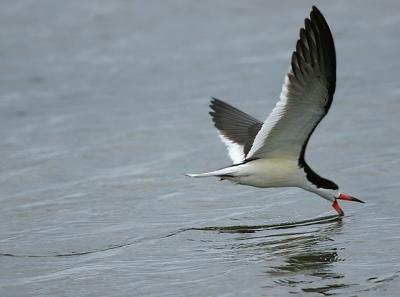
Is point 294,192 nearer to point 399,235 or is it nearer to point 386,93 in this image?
point 399,235

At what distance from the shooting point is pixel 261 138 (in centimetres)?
752

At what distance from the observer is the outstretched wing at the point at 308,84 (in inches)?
258

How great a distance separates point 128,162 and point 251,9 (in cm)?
721

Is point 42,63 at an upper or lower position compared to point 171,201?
upper

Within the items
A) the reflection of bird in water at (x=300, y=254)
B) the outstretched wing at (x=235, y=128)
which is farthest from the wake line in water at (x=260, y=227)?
the outstretched wing at (x=235, y=128)

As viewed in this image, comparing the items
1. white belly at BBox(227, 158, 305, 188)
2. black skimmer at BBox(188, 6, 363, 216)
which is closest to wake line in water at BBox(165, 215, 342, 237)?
black skimmer at BBox(188, 6, 363, 216)

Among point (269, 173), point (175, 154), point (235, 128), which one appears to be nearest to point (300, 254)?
point (269, 173)

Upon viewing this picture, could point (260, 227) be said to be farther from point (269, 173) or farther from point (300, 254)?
point (300, 254)

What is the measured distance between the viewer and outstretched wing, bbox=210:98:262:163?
8.53 m

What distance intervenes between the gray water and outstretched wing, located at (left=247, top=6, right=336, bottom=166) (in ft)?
2.76

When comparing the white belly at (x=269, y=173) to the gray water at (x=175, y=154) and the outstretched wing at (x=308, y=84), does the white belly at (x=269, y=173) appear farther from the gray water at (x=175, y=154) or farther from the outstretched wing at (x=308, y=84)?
the outstretched wing at (x=308, y=84)

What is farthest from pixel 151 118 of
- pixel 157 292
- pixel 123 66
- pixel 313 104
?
pixel 157 292

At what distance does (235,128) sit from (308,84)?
2118 mm

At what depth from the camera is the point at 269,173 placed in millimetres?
7715
